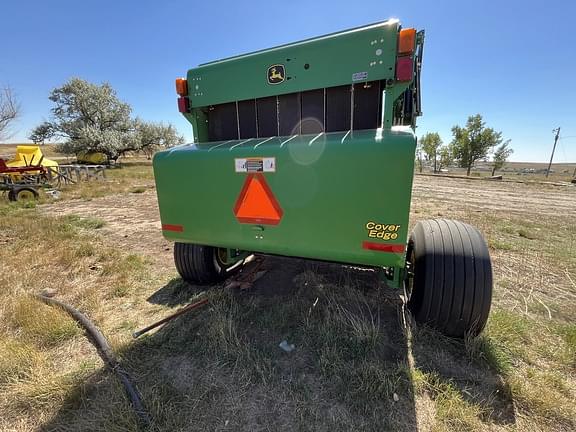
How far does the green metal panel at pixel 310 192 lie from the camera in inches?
66.4

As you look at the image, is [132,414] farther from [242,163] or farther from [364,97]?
[364,97]

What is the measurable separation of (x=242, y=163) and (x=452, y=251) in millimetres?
1890

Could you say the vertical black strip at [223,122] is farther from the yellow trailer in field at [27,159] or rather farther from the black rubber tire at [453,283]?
the yellow trailer in field at [27,159]

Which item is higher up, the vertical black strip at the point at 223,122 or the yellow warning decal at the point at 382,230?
the vertical black strip at the point at 223,122

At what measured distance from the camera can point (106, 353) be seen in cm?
214

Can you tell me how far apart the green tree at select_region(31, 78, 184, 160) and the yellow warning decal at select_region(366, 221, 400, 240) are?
1358 inches

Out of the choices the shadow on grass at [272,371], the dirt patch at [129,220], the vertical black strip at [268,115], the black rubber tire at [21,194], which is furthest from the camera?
the black rubber tire at [21,194]

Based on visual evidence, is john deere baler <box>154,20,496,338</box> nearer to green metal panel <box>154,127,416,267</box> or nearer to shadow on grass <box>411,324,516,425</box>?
green metal panel <box>154,127,416,267</box>

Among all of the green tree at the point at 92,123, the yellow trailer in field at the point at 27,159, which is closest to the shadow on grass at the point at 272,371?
the yellow trailer in field at the point at 27,159

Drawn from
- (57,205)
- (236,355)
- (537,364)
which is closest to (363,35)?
(236,355)

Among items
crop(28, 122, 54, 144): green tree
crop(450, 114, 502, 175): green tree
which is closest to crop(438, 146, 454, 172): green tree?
crop(450, 114, 502, 175): green tree

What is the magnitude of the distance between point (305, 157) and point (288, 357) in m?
1.60

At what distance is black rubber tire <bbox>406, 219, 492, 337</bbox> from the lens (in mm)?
2064

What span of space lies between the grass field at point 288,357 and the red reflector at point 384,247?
0.87 meters
